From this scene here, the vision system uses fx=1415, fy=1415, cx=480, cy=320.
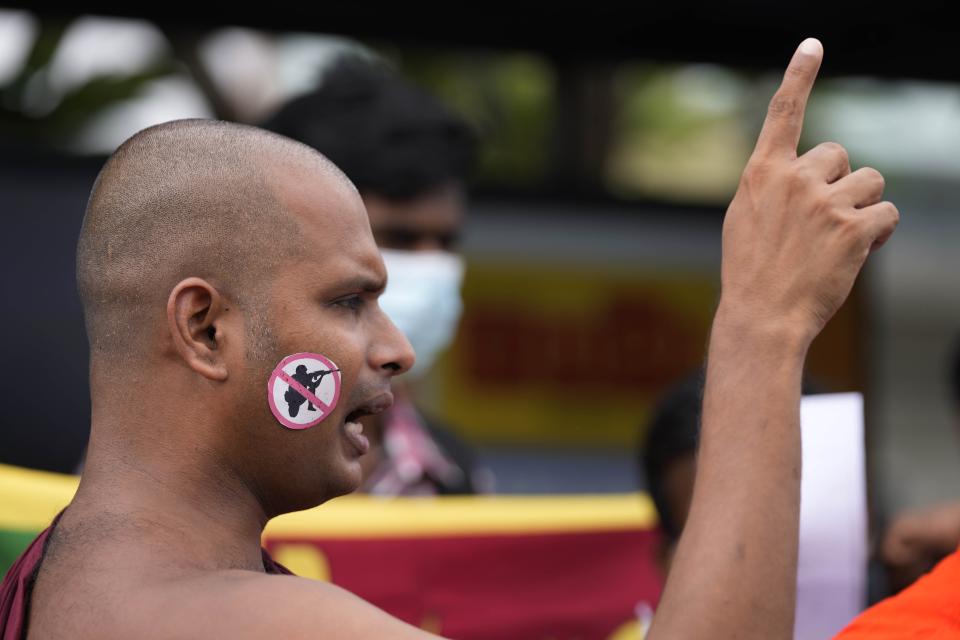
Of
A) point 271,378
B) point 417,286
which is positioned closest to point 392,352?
point 271,378

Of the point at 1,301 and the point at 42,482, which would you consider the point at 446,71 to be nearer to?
the point at 1,301

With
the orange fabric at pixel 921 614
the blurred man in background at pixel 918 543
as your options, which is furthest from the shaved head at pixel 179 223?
the blurred man in background at pixel 918 543

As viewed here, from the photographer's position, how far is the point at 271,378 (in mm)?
1896

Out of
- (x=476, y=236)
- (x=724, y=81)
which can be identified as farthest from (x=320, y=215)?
(x=724, y=81)

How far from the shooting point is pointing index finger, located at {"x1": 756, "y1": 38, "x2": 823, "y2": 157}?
183cm

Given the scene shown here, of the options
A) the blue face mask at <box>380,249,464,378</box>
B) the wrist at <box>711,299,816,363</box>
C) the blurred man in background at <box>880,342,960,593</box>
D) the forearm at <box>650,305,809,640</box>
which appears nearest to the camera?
the forearm at <box>650,305,809,640</box>

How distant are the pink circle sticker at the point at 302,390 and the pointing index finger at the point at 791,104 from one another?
66 centimetres

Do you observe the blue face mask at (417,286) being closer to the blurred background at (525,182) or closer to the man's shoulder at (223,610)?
the blurred background at (525,182)

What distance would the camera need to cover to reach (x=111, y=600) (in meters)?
1.77

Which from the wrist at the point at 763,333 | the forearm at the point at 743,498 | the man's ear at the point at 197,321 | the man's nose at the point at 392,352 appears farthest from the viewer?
the man's nose at the point at 392,352

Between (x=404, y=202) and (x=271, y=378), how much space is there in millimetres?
2463

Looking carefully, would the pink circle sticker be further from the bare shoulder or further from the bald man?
the bare shoulder

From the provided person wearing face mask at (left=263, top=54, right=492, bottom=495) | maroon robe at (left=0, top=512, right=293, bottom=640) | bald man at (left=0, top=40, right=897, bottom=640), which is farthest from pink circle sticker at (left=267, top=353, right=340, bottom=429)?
person wearing face mask at (left=263, top=54, right=492, bottom=495)

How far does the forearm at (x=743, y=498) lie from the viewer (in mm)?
1688
